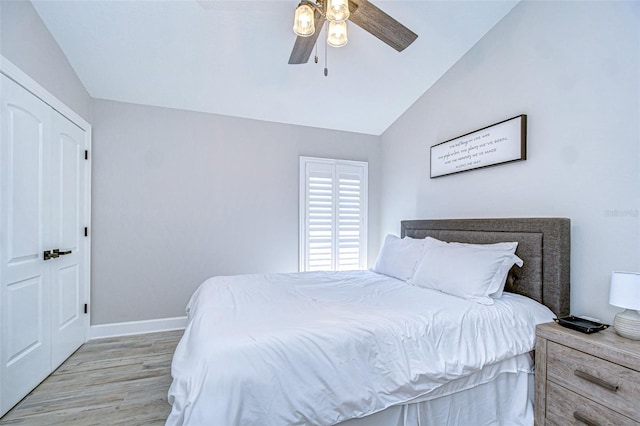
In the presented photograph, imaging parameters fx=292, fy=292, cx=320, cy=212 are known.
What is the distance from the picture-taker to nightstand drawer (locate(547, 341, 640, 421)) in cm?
130

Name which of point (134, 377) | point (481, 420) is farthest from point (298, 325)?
point (134, 377)

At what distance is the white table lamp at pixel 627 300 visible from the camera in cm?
143

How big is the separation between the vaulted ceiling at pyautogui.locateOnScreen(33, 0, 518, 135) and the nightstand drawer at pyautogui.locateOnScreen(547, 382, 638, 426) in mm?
2729

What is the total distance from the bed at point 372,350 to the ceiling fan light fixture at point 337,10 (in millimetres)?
1658

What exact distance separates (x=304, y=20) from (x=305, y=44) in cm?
32

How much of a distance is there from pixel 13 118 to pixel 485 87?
3.62m

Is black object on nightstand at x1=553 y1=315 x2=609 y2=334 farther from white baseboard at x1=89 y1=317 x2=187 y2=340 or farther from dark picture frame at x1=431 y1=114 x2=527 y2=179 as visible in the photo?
white baseboard at x1=89 y1=317 x2=187 y2=340

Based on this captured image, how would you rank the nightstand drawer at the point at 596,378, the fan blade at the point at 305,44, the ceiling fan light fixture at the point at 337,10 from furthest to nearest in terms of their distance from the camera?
the fan blade at the point at 305,44
the ceiling fan light fixture at the point at 337,10
the nightstand drawer at the point at 596,378

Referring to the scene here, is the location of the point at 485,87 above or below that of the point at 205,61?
below

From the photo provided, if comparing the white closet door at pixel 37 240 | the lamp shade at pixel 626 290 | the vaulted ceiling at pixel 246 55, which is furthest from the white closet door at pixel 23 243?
the lamp shade at pixel 626 290

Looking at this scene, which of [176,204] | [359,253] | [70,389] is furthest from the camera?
[359,253]

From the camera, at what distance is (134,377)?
231 cm

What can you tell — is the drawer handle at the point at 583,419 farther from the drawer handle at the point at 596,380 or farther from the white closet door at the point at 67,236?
the white closet door at the point at 67,236

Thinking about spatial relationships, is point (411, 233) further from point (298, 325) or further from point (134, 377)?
point (134, 377)
